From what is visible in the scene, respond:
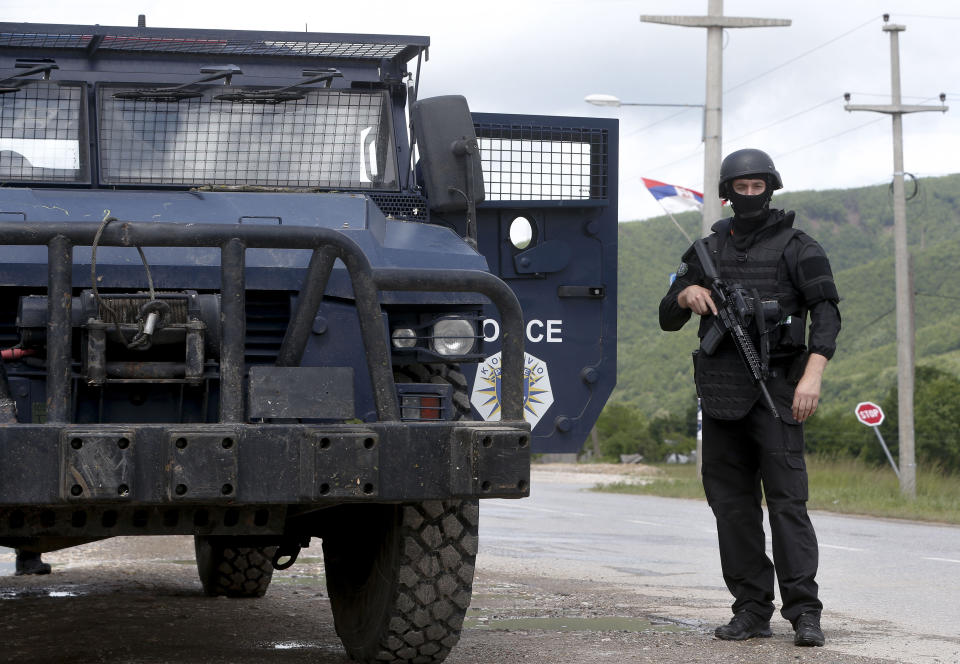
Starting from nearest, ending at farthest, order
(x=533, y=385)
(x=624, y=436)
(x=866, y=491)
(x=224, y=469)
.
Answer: (x=224, y=469) < (x=533, y=385) < (x=866, y=491) < (x=624, y=436)

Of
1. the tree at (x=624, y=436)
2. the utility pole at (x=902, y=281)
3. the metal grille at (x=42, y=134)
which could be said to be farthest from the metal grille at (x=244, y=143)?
the tree at (x=624, y=436)

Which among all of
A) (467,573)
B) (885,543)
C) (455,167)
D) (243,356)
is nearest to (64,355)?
(243,356)

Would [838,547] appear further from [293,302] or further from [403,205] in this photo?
[293,302]

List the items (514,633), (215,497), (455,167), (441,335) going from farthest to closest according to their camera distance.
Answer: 1. (514,633)
2. (455,167)
3. (441,335)
4. (215,497)

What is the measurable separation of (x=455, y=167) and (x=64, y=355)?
7.21ft

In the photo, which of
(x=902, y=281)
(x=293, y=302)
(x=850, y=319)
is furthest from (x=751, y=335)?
(x=850, y=319)

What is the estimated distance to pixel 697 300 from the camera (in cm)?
630

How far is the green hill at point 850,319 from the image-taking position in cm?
7381

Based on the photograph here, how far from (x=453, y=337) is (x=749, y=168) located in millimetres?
1970

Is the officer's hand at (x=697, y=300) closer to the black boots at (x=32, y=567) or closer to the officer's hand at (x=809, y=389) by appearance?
the officer's hand at (x=809, y=389)

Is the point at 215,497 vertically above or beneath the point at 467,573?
above

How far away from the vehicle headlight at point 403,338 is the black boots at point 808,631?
214 centimetres

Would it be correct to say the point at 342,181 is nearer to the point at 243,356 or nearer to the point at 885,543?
the point at 243,356

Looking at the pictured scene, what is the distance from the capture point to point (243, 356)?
441 cm
